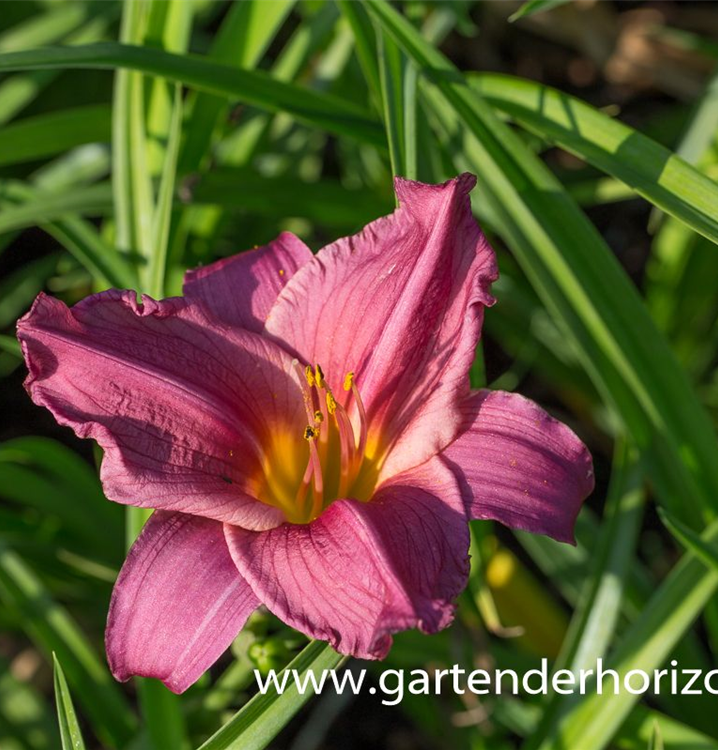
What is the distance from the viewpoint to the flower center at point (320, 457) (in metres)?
1.10

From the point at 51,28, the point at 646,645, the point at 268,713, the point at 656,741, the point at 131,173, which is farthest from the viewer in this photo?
the point at 51,28

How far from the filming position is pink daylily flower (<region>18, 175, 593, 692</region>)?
0.94 meters

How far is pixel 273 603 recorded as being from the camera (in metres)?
0.91

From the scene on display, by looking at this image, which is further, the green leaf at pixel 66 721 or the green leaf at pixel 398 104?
the green leaf at pixel 398 104

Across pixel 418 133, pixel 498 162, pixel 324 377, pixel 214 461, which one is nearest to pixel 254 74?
pixel 418 133

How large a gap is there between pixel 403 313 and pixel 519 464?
206mm

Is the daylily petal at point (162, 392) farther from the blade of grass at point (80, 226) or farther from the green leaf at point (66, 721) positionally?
the blade of grass at point (80, 226)

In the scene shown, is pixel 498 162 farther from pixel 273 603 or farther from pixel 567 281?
pixel 273 603

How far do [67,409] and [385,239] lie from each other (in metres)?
0.38

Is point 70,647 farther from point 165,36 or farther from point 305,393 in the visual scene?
point 165,36

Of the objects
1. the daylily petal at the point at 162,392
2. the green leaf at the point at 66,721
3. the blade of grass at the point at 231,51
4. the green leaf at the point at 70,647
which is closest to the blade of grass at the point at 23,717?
the green leaf at the point at 70,647

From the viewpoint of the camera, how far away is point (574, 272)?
130 cm

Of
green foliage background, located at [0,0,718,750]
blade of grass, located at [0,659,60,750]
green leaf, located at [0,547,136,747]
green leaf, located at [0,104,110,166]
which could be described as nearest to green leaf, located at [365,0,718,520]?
green foliage background, located at [0,0,718,750]

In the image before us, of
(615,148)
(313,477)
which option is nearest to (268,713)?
(313,477)
